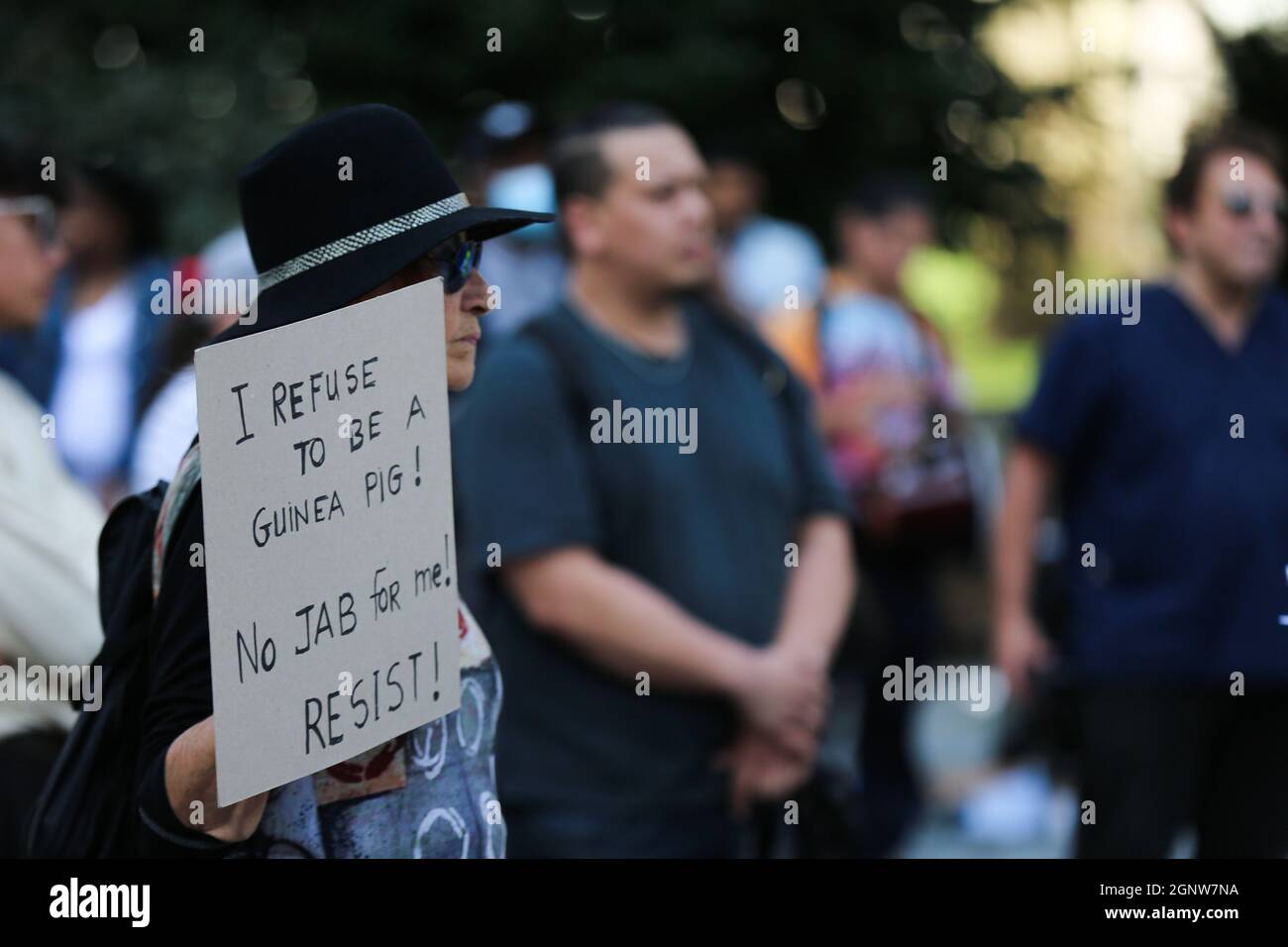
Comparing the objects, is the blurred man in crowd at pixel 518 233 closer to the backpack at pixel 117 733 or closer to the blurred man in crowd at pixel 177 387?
the blurred man in crowd at pixel 177 387

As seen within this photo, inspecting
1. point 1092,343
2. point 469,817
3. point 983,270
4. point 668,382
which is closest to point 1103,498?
point 1092,343

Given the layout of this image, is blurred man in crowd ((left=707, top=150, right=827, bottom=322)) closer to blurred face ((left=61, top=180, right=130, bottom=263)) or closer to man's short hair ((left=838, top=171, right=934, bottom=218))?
man's short hair ((left=838, top=171, right=934, bottom=218))

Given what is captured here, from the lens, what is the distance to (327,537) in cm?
230

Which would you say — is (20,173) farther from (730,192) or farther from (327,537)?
(730,192)

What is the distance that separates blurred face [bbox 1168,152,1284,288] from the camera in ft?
14.4

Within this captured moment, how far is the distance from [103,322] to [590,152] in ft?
9.06

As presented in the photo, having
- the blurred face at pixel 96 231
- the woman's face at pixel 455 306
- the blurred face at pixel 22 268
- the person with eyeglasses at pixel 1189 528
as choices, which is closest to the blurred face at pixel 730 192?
the blurred face at pixel 96 231

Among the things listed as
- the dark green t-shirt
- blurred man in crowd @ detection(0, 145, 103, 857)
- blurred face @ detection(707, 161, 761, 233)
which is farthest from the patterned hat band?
blurred face @ detection(707, 161, 761, 233)

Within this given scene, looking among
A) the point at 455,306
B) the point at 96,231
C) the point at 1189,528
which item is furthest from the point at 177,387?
the point at 96,231

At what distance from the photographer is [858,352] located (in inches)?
245

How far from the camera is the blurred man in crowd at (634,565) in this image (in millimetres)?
3711

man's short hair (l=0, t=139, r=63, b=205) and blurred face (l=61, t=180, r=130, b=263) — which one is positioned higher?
blurred face (l=61, t=180, r=130, b=263)

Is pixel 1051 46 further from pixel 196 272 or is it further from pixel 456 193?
pixel 456 193

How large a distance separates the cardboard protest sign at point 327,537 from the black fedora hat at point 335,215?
58mm
